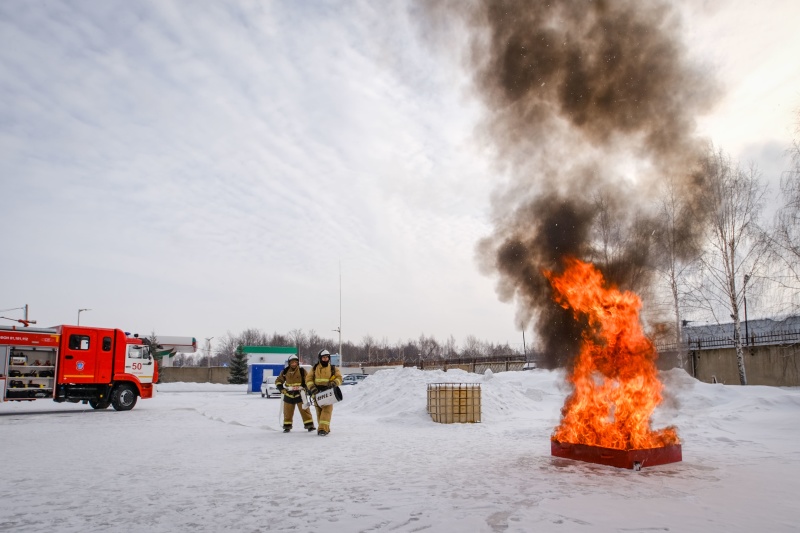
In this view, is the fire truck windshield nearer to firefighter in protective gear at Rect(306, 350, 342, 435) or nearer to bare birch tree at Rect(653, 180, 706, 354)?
firefighter in protective gear at Rect(306, 350, 342, 435)

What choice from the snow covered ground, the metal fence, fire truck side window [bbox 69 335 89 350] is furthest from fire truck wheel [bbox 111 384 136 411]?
the metal fence

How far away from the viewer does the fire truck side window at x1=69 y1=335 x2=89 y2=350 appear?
1891 centimetres

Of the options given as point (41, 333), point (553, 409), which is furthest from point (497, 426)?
point (41, 333)

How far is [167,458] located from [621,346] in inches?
316

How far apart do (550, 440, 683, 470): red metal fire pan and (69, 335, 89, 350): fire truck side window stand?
57.6 ft

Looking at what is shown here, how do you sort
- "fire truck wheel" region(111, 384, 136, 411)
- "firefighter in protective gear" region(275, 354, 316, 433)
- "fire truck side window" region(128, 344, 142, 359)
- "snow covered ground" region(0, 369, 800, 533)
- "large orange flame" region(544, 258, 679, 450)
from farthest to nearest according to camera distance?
"fire truck side window" region(128, 344, 142, 359) < "fire truck wheel" region(111, 384, 136, 411) < "firefighter in protective gear" region(275, 354, 316, 433) < "large orange flame" region(544, 258, 679, 450) < "snow covered ground" region(0, 369, 800, 533)

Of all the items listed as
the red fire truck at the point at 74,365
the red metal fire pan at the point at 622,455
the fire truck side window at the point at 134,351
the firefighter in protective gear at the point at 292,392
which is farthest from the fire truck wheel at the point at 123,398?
the red metal fire pan at the point at 622,455

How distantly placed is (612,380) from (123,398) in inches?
708

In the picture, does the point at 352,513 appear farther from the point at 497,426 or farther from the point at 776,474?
the point at 497,426

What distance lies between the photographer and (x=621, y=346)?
8.95 meters

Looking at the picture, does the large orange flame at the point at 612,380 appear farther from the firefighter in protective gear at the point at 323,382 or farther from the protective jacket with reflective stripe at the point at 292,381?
the protective jacket with reflective stripe at the point at 292,381

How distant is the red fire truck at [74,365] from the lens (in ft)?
59.0

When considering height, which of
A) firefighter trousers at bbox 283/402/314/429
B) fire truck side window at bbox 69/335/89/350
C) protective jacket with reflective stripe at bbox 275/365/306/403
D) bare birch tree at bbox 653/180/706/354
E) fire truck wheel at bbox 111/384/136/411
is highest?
bare birch tree at bbox 653/180/706/354

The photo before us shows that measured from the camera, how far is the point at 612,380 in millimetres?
8961
